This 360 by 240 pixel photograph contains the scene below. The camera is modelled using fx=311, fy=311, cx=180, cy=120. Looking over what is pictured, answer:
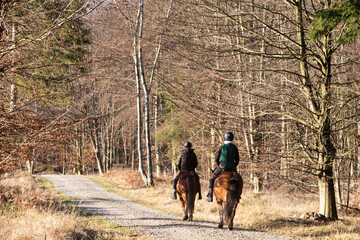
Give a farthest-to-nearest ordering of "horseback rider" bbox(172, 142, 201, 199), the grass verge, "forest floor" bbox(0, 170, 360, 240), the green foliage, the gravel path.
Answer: "horseback rider" bbox(172, 142, 201, 199) → the gravel path → "forest floor" bbox(0, 170, 360, 240) → the grass verge → the green foliage

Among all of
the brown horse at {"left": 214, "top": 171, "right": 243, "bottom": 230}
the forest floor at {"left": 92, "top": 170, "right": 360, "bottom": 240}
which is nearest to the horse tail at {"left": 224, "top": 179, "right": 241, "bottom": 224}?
the brown horse at {"left": 214, "top": 171, "right": 243, "bottom": 230}

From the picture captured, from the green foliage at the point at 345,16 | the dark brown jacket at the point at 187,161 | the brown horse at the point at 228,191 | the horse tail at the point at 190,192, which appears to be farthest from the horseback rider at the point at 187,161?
the green foliage at the point at 345,16

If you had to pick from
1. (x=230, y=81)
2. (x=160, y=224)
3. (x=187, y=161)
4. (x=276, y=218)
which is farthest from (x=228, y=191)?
(x=230, y=81)

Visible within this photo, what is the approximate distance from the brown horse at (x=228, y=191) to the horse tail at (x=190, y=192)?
4.71ft

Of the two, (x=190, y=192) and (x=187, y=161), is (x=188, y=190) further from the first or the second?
(x=187, y=161)

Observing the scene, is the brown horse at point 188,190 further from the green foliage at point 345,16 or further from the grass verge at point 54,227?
the green foliage at point 345,16

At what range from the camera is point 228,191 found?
7.35 metres

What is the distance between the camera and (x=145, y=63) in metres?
22.2

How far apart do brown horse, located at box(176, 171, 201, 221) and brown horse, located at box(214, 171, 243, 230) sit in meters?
1.45

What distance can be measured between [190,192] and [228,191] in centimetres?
183

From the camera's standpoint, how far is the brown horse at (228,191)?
731cm


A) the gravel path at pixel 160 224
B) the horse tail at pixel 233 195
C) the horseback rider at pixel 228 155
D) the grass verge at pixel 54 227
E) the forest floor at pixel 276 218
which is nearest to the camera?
the grass verge at pixel 54 227

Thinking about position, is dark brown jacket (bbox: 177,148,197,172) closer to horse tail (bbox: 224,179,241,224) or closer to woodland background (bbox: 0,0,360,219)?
woodland background (bbox: 0,0,360,219)

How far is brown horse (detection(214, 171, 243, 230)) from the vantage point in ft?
24.0
